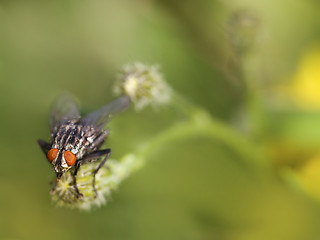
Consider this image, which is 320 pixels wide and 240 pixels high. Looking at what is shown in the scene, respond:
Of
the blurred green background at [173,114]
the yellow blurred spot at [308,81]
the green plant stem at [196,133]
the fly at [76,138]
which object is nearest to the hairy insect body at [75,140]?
the fly at [76,138]

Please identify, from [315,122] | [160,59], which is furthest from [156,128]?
[315,122]

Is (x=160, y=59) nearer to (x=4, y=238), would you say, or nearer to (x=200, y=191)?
(x=200, y=191)

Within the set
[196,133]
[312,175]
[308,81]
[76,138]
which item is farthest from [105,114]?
[308,81]

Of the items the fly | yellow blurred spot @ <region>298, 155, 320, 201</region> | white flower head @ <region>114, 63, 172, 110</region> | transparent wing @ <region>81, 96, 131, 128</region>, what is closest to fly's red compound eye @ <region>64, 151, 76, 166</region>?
the fly

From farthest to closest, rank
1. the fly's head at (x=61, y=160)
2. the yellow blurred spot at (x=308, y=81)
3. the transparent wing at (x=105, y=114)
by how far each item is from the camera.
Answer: the yellow blurred spot at (x=308, y=81) → the transparent wing at (x=105, y=114) → the fly's head at (x=61, y=160)

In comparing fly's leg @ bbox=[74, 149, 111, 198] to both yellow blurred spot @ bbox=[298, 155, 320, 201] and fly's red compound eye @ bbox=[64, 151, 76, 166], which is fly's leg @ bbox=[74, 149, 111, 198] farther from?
yellow blurred spot @ bbox=[298, 155, 320, 201]

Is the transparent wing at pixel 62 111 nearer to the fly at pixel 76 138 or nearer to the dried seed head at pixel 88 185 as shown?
the fly at pixel 76 138
